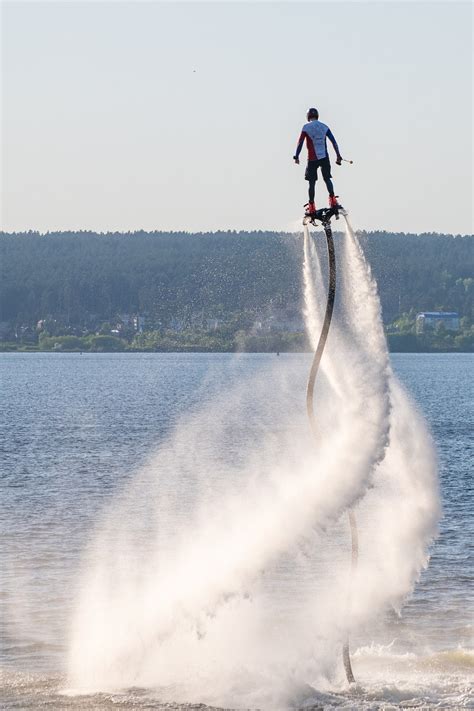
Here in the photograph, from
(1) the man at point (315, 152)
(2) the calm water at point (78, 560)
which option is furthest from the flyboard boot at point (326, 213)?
(2) the calm water at point (78, 560)

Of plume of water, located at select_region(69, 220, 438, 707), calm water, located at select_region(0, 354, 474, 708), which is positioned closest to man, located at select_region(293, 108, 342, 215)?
plume of water, located at select_region(69, 220, 438, 707)

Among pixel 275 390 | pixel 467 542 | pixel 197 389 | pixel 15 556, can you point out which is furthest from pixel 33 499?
pixel 275 390

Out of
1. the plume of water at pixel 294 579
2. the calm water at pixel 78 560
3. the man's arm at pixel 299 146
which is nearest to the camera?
the man's arm at pixel 299 146

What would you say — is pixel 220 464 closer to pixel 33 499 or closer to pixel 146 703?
pixel 33 499

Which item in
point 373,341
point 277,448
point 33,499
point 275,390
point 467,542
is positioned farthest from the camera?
point 275,390

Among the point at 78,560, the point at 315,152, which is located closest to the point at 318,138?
the point at 315,152

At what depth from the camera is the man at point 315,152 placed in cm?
2403

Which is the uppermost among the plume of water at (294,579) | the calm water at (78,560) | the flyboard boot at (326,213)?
the flyboard boot at (326,213)

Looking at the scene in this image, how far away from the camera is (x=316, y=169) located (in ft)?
79.4

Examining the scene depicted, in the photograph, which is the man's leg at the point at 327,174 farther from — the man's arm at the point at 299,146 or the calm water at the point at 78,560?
the calm water at the point at 78,560

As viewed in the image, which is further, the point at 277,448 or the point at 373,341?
the point at 277,448

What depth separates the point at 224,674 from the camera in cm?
2936

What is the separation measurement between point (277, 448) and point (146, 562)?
42.7 m

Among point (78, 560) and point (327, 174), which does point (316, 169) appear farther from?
point (78, 560)
